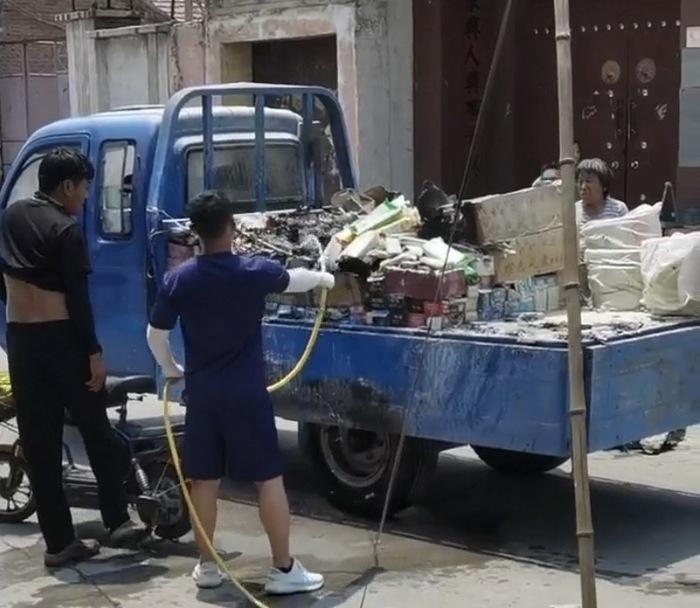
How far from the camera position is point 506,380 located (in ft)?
19.7

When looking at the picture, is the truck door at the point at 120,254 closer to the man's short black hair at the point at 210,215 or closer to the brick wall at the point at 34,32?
the man's short black hair at the point at 210,215

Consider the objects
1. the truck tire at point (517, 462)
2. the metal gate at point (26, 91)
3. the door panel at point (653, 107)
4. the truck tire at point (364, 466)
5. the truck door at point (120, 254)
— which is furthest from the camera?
the metal gate at point (26, 91)

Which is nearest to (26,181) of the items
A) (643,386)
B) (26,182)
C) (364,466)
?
(26,182)

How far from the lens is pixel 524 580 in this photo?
5945 millimetres

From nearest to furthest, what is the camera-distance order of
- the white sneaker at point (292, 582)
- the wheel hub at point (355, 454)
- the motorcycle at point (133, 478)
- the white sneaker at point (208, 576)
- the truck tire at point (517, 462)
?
the white sneaker at point (292, 582) → the white sneaker at point (208, 576) → the motorcycle at point (133, 478) → the wheel hub at point (355, 454) → the truck tire at point (517, 462)

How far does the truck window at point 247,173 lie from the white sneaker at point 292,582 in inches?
100.0

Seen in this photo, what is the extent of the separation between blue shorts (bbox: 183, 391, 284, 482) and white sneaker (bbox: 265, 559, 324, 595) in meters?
0.41

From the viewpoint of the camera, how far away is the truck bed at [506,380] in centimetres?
588

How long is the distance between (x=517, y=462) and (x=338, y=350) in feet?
5.49

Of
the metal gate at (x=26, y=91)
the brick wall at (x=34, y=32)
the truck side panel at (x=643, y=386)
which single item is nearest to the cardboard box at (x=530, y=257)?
the truck side panel at (x=643, y=386)

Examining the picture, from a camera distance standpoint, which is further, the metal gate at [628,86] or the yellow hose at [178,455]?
the metal gate at [628,86]

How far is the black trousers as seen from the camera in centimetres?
617

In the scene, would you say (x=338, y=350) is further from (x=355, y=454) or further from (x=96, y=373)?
(x=96, y=373)

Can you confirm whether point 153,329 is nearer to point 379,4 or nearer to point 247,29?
point 379,4
